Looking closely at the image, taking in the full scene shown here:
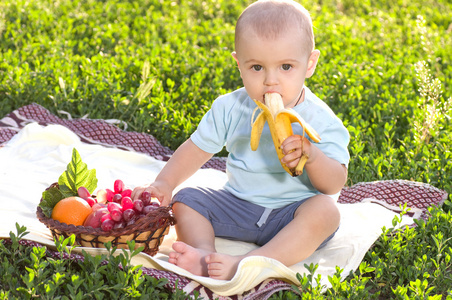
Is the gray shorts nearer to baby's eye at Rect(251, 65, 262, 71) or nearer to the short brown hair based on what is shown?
baby's eye at Rect(251, 65, 262, 71)

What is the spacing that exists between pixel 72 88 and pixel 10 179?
54.0 inches

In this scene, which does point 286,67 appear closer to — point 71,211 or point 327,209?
point 327,209

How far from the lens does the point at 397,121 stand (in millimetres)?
5250

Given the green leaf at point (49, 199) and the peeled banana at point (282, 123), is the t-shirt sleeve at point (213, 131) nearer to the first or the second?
the peeled banana at point (282, 123)

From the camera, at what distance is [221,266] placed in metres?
2.97

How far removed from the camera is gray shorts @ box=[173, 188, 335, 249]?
3375 millimetres

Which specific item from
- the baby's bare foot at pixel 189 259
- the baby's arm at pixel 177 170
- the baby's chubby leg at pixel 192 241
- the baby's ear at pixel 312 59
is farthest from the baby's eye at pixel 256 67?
the baby's bare foot at pixel 189 259

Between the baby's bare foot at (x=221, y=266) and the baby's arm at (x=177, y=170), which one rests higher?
the baby's arm at (x=177, y=170)

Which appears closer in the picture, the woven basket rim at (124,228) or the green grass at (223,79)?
the woven basket rim at (124,228)

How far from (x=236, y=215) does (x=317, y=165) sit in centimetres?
57

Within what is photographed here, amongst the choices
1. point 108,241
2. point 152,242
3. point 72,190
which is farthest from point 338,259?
point 72,190

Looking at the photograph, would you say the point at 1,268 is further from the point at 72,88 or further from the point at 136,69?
the point at 136,69

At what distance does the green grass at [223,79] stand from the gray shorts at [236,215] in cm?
52

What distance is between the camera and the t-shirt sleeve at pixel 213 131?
3.60 metres
